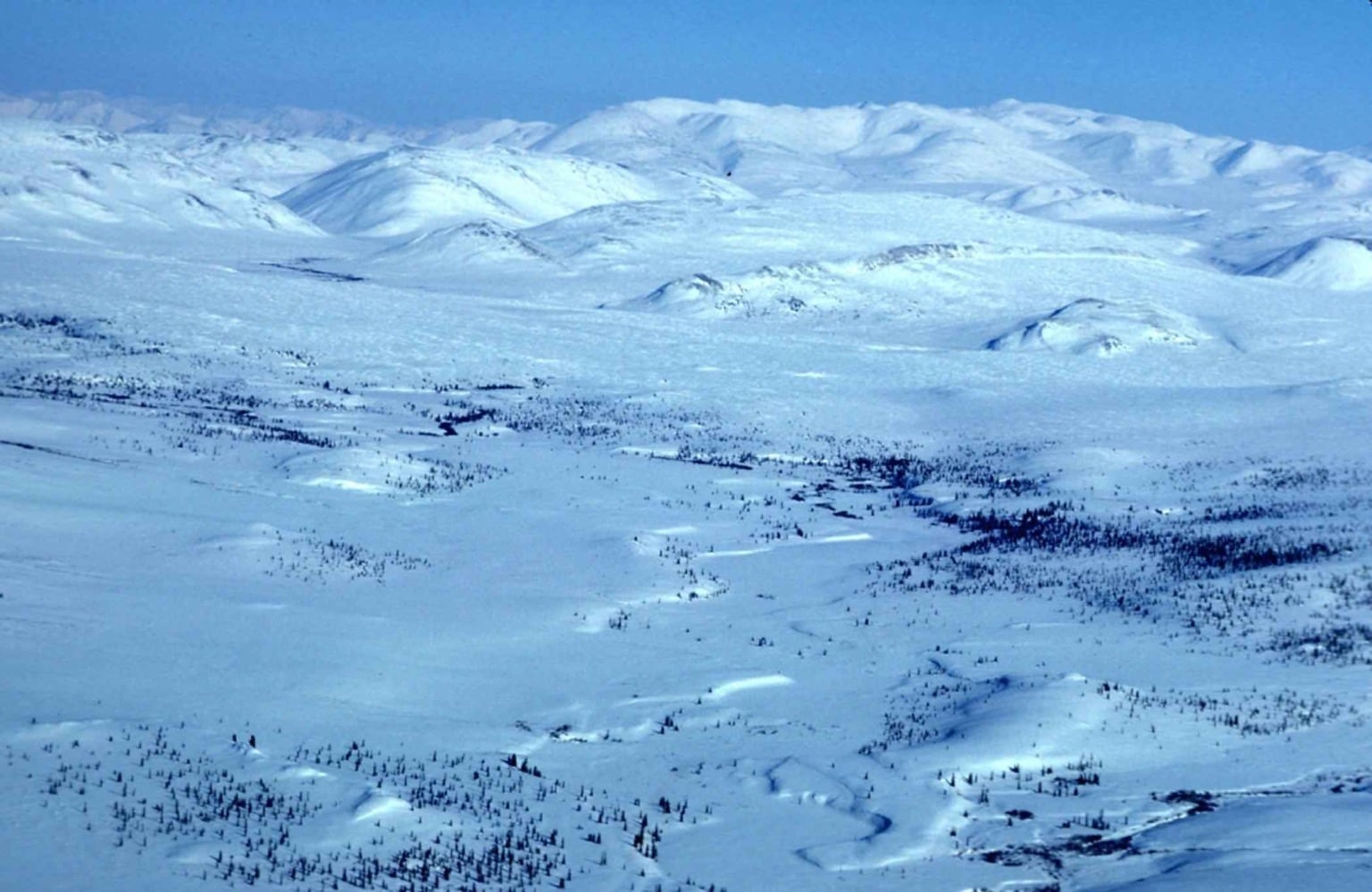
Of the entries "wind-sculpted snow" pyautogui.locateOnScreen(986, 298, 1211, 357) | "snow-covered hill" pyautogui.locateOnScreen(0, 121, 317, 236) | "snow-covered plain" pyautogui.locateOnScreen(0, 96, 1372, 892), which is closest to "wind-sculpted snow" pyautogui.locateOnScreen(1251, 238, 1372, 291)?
"wind-sculpted snow" pyautogui.locateOnScreen(986, 298, 1211, 357)

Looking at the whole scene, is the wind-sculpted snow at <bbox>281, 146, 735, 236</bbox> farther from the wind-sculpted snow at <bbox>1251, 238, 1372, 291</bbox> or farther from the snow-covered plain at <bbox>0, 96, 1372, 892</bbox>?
the snow-covered plain at <bbox>0, 96, 1372, 892</bbox>

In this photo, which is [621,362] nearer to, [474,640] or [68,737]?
[474,640]

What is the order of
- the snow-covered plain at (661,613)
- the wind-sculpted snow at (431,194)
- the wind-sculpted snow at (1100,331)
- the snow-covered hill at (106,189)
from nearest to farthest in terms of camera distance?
the snow-covered plain at (661,613), the wind-sculpted snow at (1100,331), the snow-covered hill at (106,189), the wind-sculpted snow at (431,194)

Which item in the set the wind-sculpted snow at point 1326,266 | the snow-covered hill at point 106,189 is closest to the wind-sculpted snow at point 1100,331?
the wind-sculpted snow at point 1326,266

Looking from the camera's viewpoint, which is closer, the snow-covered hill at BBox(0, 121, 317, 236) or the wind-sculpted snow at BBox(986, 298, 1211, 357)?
the wind-sculpted snow at BBox(986, 298, 1211, 357)

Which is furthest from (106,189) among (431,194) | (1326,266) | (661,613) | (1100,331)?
(661,613)

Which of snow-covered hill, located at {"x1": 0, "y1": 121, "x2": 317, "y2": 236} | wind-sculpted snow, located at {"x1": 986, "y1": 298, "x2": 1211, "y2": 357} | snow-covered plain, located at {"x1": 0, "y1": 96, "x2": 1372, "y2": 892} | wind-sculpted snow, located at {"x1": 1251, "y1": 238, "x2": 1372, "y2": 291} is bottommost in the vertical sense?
snow-covered plain, located at {"x1": 0, "y1": 96, "x2": 1372, "y2": 892}

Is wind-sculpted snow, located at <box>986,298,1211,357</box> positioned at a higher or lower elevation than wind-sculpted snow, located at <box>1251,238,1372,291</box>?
lower

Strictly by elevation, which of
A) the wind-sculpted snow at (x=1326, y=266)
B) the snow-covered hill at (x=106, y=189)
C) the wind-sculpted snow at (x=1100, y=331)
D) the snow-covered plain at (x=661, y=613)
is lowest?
the snow-covered plain at (x=661, y=613)

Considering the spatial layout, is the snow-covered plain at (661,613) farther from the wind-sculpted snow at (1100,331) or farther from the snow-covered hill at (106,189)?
the snow-covered hill at (106,189)
